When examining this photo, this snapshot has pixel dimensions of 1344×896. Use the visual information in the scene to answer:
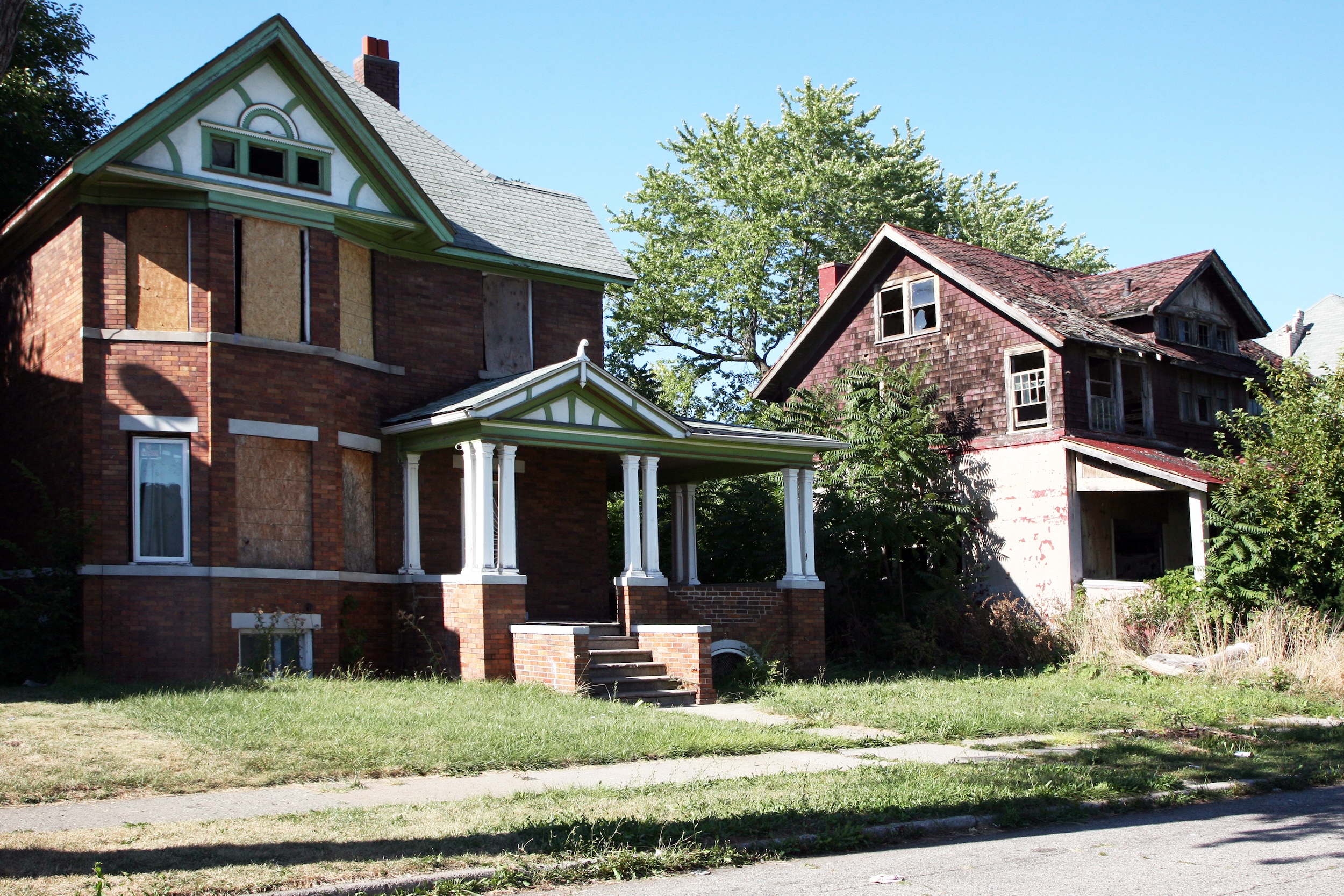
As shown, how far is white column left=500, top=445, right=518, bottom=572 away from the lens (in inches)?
643

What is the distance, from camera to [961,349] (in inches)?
1015

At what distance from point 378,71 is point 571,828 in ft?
61.1

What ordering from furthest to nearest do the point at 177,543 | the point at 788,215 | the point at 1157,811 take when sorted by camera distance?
the point at 788,215
the point at 177,543
the point at 1157,811

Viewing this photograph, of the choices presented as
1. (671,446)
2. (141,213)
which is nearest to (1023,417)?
(671,446)

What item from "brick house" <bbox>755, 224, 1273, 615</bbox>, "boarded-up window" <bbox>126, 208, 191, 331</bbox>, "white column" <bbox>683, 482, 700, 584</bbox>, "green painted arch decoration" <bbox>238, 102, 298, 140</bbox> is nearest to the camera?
"boarded-up window" <bbox>126, 208, 191, 331</bbox>

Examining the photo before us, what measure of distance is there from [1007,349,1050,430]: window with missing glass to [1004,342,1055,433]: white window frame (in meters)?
0.01

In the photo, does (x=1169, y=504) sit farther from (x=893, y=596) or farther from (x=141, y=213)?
(x=141, y=213)

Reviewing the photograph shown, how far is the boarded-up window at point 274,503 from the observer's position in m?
Result: 16.2

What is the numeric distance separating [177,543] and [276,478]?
1.47 meters

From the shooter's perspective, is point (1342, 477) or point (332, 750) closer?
point (332, 750)

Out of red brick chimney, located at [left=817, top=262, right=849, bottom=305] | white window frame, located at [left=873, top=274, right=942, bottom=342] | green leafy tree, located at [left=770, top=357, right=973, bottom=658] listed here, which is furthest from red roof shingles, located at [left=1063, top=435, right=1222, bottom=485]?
red brick chimney, located at [left=817, top=262, right=849, bottom=305]

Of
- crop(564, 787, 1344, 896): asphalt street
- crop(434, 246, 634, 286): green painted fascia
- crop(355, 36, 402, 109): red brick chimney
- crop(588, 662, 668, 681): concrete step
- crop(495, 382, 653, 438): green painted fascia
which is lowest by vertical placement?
crop(564, 787, 1344, 896): asphalt street

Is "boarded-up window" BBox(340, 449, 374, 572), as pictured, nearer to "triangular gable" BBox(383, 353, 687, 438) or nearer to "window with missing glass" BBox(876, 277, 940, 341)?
"triangular gable" BBox(383, 353, 687, 438)

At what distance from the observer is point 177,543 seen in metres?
15.9
